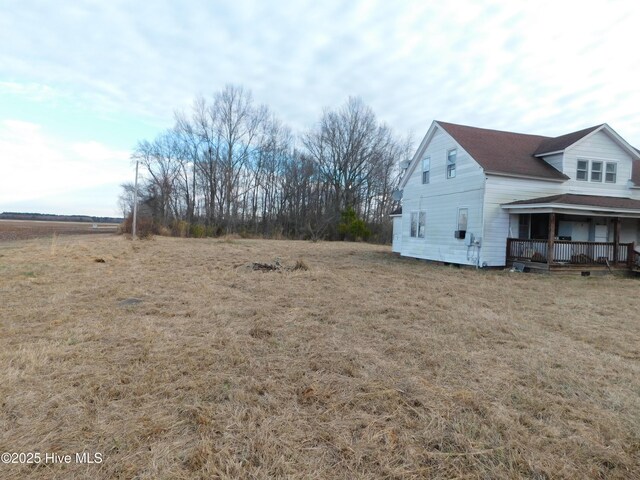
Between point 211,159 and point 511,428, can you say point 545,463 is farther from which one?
point 211,159

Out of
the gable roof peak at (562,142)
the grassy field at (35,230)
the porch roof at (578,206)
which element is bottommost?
the grassy field at (35,230)

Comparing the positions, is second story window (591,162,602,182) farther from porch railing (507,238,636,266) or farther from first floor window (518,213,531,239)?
first floor window (518,213,531,239)

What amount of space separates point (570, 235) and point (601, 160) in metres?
3.35

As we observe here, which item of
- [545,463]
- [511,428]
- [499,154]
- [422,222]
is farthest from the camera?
[422,222]

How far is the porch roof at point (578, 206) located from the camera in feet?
40.9

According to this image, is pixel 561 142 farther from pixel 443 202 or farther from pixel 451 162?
pixel 443 202

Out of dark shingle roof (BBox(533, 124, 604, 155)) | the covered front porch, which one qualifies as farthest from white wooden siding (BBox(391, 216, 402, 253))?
dark shingle roof (BBox(533, 124, 604, 155))

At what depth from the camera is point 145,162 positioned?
145 feet

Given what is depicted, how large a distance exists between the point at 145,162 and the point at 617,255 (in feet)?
146

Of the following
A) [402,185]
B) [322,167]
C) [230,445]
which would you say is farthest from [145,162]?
[230,445]

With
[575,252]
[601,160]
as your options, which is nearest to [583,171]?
[601,160]

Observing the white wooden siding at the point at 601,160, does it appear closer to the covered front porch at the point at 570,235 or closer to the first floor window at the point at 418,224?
the covered front porch at the point at 570,235

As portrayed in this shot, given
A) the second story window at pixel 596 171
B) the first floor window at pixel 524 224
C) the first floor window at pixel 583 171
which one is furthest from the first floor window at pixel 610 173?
the first floor window at pixel 524 224

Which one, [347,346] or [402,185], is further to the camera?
[402,185]
